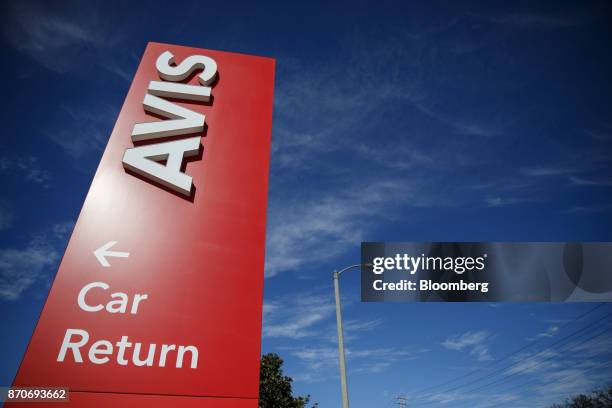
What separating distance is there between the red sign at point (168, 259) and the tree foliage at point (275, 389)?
85.8ft

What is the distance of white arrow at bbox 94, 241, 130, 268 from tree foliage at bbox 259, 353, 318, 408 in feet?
86.9

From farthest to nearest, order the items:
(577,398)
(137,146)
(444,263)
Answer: (577,398)
(444,263)
(137,146)

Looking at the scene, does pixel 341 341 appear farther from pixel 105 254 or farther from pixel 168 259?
pixel 105 254

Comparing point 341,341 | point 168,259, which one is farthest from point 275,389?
point 168,259

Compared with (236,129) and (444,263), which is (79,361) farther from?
(444,263)

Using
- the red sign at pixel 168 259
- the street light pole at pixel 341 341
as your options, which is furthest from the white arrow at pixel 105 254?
the street light pole at pixel 341 341

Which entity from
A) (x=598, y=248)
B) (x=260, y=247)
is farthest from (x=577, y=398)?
(x=260, y=247)

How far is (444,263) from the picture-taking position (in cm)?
1403

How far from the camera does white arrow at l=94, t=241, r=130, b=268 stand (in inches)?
254

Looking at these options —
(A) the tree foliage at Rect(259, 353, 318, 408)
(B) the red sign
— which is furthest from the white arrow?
(A) the tree foliage at Rect(259, 353, 318, 408)

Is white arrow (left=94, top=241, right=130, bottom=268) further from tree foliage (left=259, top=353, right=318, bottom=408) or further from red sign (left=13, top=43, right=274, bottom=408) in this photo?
tree foliage (left=259, top=353, right=318, bottom=408)

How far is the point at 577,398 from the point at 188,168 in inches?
3567

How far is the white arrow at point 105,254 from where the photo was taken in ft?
21.2

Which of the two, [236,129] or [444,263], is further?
[444,263]
